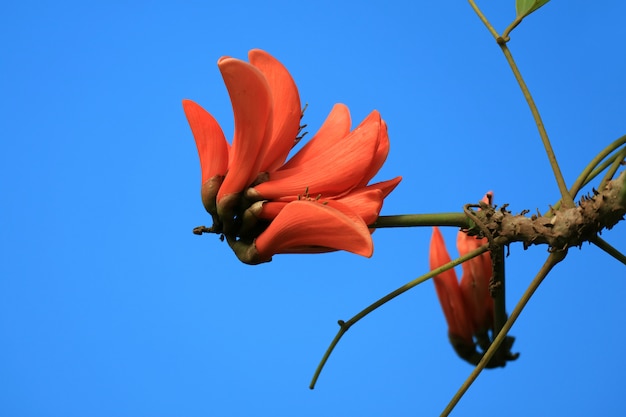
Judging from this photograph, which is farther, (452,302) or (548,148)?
(452,302)

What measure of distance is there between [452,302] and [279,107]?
11.7 inches

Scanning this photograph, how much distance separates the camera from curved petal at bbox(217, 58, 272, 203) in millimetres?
394

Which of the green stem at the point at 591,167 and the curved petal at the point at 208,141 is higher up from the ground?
the curved petal at the point at 208,141

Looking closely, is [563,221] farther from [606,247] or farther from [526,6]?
[526,6]

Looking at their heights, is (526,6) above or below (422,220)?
above

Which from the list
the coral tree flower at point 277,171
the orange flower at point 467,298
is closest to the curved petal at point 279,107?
the coral tree flower at point 277,171

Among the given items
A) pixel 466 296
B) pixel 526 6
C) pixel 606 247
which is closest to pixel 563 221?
pixel 606 247

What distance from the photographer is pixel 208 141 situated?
442 millimetres

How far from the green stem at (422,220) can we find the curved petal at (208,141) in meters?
0.09

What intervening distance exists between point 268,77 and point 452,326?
32 centimetres

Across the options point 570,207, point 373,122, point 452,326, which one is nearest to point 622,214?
point 570,207

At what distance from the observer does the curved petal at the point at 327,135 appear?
444 millimetres

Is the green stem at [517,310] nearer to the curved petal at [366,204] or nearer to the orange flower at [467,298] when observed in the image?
the curved petal at [366,204]

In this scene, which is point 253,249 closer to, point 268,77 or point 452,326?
point 268,77
